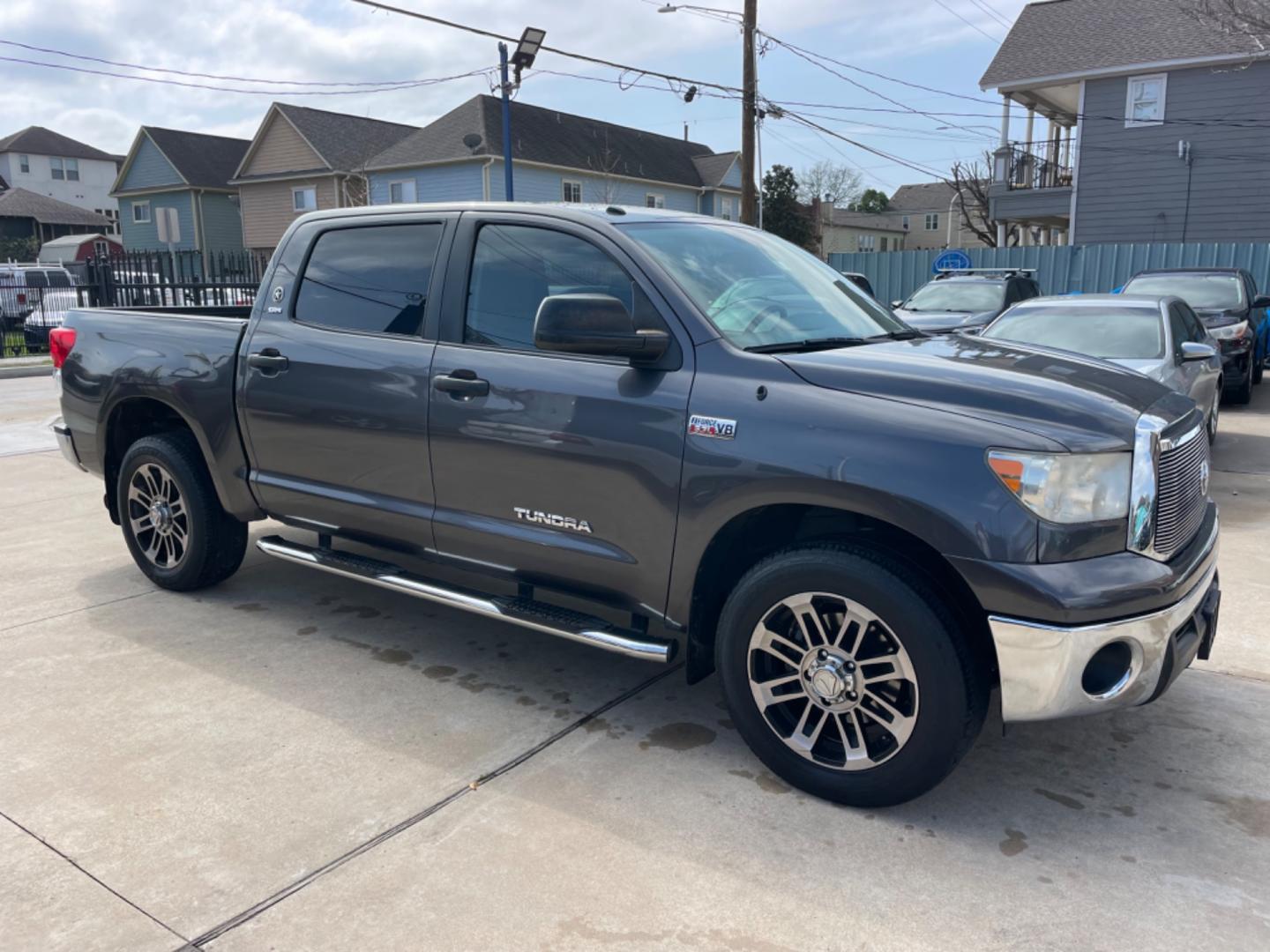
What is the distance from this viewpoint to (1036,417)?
291cm

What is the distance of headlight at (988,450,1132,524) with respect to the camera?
280 centimetres

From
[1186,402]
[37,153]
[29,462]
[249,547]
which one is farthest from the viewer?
[37,153]

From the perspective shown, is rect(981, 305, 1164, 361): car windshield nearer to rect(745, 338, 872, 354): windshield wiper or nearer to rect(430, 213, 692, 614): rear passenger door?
rect(745, 338, 872, 354): windshield wiper

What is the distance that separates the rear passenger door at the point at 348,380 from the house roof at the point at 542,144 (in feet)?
89.3

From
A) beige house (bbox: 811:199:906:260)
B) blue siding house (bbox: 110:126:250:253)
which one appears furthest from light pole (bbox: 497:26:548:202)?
beige house (bbox: 811:199:906:260)

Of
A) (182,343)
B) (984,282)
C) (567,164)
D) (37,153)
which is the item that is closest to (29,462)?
(182,343)

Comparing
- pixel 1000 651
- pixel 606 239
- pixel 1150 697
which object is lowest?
pixel 1150 697

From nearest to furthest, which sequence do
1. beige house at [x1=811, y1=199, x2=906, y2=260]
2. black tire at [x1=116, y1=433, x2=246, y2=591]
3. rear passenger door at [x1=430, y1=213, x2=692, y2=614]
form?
1. rear passenger door at [x1=430, y1=213, x2=692, y2=614]
2. black tire at [x1=116, y1=433, x2=246, y2=591]
3. beige house at [x1=811, y1=199, x2=906, y2=260]

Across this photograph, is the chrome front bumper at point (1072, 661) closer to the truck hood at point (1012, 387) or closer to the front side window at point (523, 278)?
the truck hood at point (1012, 387)

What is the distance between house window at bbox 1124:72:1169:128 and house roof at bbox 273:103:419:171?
2584cm

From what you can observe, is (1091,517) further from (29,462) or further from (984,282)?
(984,282)

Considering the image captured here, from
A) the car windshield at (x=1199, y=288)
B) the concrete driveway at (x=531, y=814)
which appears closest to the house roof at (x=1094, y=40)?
the car windshield at (x=1199, y=288)

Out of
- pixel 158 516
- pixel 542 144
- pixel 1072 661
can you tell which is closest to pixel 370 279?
pixel 158 516

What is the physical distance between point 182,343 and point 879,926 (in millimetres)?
4096
